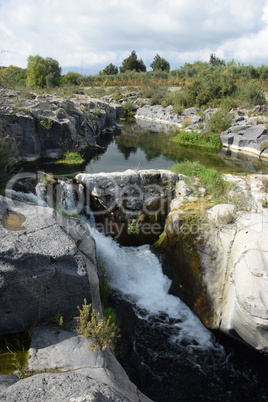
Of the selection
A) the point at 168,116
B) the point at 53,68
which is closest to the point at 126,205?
the point at 168,116

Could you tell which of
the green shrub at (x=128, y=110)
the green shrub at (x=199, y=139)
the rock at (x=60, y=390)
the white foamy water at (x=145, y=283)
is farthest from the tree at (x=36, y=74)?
the rock at (x=60, y=390)

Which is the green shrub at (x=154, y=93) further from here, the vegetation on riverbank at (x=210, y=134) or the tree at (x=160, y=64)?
the tree at (x=160, y=64)

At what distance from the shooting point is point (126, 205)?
806 cm

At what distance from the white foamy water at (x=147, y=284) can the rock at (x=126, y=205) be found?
0.40 m

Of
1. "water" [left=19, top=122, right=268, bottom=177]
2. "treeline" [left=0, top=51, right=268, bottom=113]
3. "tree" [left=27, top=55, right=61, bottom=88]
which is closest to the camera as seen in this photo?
"water" [left=19, top=122, right=268, bottom=177]

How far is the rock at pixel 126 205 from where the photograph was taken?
26.2 ft

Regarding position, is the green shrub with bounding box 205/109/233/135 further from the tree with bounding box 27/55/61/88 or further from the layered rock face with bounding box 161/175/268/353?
the tree with bounding box 27/55/61/88

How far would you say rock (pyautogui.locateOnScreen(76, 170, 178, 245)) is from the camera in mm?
7988

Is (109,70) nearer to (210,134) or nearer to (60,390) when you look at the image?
(210,134)

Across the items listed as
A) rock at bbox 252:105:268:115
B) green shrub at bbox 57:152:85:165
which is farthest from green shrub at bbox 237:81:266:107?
green shrub at bbox 57:152:85:165

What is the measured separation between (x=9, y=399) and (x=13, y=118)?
Result: 38.8ft

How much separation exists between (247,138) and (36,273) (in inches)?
689

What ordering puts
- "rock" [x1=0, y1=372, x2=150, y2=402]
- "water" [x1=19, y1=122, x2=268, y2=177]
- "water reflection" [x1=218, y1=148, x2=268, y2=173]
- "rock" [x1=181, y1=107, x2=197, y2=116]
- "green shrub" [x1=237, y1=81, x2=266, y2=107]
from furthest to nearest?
"rock" [x1=181, y1=107, x2=197, y2=116], "green shrub" [x1=237, y1=81, x2=266, y2=107], "water reflection" [x1=218, y1=148, x2=268, y2=173], "water" [x1=19, y1=122, x2=268, y2=177], "rock" [x1=0, y1=372, x2=150, y2=402]

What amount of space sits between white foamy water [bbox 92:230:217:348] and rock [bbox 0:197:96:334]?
2332 millimetres
